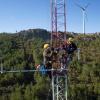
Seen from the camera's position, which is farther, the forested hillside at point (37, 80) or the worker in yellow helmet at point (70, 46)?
the forested hillside at point (37, 80)

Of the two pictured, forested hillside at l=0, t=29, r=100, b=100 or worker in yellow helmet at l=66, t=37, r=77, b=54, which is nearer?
worker in yellow helmet at l=66, t=37, r=77, b=54

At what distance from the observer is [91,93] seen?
58.2 m

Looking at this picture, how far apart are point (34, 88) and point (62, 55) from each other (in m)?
35.1

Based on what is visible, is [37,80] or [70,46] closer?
[70,46]

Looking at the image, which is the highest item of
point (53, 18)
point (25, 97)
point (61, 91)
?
point (53, 18)

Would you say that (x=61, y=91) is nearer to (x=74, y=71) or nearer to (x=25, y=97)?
(x=25, y=97)

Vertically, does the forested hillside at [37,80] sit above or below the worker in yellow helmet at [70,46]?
below

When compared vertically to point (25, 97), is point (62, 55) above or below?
above

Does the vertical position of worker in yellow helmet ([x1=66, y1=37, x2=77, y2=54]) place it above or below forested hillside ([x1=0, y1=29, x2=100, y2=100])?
above

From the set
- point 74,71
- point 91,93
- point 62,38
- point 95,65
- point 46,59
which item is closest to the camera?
point 46,59

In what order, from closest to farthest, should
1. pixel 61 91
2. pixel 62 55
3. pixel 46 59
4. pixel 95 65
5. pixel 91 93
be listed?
pixel 46 59, pixel 62 55, pixel 61 91, pixel 91 93, pixel 95 65

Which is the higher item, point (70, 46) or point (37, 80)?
point (70, 46)

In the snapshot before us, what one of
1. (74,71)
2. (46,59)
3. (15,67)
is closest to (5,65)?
(15,67)

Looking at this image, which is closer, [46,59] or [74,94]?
[46,59]
